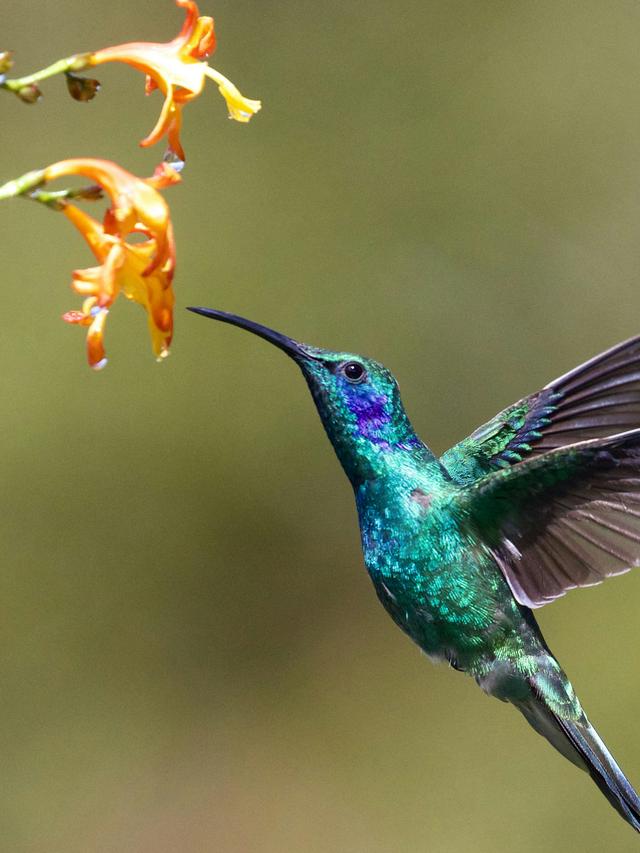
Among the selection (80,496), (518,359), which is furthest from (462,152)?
(80,496)

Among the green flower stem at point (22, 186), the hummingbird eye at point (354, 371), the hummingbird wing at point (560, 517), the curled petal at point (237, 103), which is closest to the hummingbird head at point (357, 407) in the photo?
the hummingbird eye at point (354, 371)

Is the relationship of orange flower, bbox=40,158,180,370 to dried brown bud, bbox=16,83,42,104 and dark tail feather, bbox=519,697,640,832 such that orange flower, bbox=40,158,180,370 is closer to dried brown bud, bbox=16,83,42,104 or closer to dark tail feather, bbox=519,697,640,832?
dried brown bud, bbox=16,83,42,104

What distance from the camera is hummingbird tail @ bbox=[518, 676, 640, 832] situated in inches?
111

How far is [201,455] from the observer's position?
584 centimetres

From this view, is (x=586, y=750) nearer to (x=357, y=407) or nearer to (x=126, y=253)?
(x=357, y=407)

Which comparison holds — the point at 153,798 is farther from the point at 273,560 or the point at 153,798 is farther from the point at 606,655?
the point at 606,655

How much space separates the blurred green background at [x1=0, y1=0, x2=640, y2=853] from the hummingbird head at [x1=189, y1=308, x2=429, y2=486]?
9.37ft

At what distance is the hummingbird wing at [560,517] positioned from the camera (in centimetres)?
263

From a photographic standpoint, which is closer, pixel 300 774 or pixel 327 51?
pixel 300 774

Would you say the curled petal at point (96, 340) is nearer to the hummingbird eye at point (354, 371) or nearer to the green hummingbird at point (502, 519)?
the green hummingbird at point (502, 519)

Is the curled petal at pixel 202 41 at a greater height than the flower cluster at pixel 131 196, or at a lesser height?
greater

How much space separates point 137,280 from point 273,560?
3.96 meters

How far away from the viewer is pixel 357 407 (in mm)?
2879

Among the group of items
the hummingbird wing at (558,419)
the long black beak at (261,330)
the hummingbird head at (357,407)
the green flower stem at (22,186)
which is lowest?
the hummingbird wing at (558,419)
